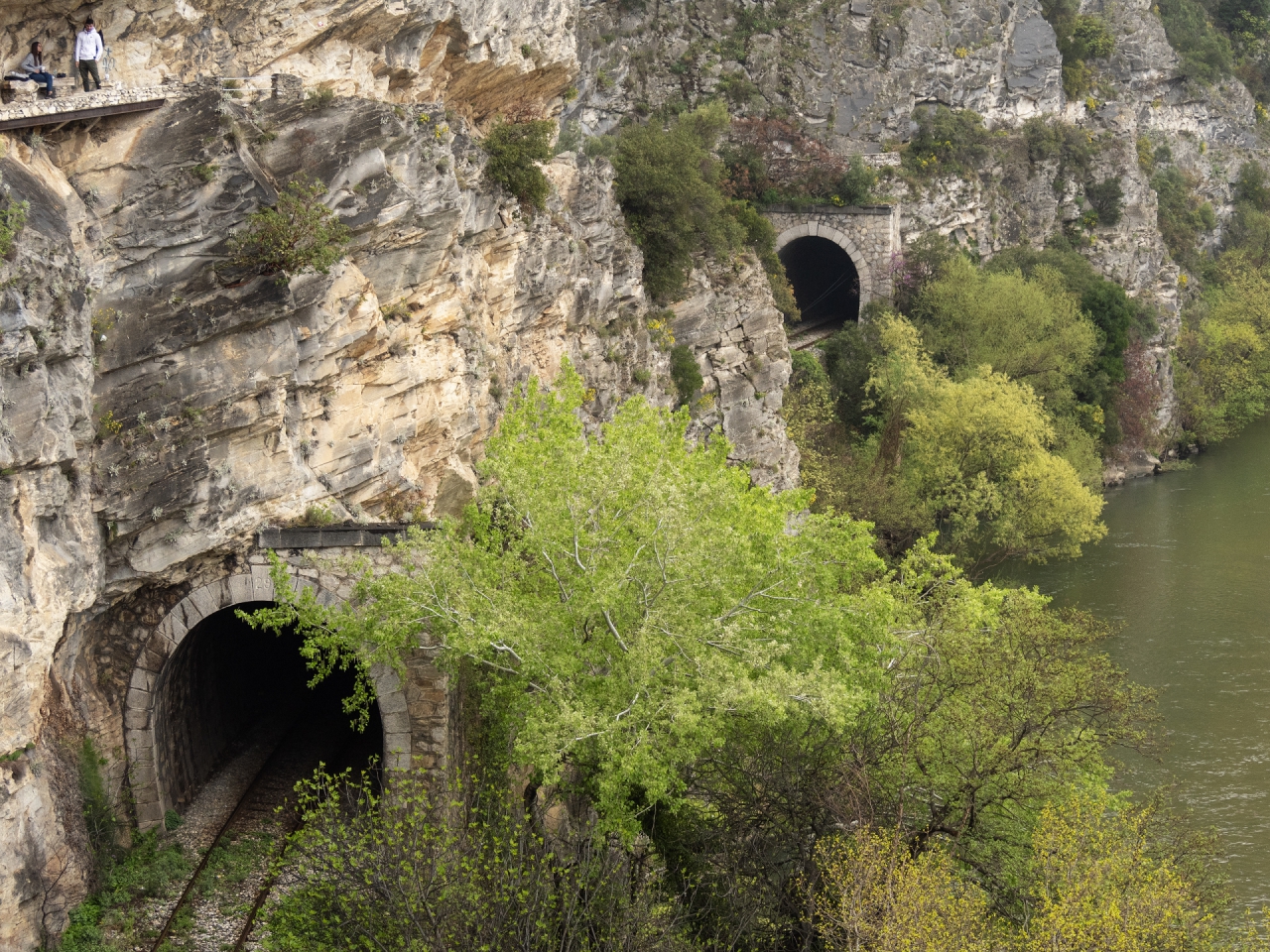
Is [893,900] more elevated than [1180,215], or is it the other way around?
[1180,215]

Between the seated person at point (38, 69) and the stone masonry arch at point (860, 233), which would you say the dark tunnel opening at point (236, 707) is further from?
the stone masonry arch at point (860, 233)

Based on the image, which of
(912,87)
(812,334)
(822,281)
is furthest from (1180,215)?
(812,334)

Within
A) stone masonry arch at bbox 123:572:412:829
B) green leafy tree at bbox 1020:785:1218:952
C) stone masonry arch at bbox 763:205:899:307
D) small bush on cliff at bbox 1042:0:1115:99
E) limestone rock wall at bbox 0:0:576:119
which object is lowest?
green leafy tree at bbox 1020:785:1218:952

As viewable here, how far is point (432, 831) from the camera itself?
1327cm

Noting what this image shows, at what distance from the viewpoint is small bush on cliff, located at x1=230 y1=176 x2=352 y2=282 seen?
17344 millimetres

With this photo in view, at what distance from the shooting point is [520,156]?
80.6 feet

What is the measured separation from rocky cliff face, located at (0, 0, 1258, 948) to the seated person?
0.49 meters

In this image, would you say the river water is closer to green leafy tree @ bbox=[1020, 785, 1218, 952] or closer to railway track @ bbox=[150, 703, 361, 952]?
green leafy tree @ bbox=[1020, 785, 1218, 952]

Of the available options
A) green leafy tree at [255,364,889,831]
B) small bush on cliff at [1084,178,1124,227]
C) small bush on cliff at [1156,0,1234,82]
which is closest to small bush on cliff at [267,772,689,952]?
green leafy tree at [255,364,889,831]

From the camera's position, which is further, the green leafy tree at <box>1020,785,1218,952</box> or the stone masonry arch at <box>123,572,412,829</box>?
the stone masonry arch at <box>123,572,412,829</box>

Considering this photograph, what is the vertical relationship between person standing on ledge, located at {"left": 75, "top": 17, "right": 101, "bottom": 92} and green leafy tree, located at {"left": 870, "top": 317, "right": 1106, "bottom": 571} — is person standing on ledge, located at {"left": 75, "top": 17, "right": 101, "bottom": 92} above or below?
above

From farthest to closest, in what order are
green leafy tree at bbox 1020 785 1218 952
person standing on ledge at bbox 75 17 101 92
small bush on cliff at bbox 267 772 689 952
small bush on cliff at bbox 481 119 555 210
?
small bush on cliff at bbox 481 119 555 210, person standing on ledge at bbox 75 17 101 92, green leafy tree at bbox 1020 785 1218 952, small bush on cliff at bbox 267 772 689 952

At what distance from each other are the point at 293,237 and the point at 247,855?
8649mm

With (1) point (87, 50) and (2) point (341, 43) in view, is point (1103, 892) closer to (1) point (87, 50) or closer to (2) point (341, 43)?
(1) point (87, 50)
